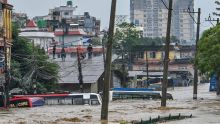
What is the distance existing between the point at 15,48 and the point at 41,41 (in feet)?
205

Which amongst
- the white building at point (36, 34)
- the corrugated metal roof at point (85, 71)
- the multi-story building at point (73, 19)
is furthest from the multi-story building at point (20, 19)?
the corrugated metal roof at point (85, 71)

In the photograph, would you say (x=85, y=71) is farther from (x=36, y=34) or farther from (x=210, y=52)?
(x=36, y=34)

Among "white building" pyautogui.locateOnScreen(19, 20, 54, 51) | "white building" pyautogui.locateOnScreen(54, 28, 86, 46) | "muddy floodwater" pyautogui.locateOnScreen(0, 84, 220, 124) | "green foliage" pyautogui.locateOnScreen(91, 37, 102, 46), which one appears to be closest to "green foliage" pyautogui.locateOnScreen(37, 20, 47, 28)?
"white building" pyautogui.locateOnScreen(54, 28, 86, 46)

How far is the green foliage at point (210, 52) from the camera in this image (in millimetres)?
49781

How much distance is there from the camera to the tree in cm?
4978

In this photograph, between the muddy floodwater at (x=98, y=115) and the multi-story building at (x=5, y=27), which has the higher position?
the multi-story building at (x=5, y=27)

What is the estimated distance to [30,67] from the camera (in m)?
67.6

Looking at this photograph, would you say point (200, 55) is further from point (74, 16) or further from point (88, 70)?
point (74, 16)

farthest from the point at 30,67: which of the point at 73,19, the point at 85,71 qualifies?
the point at 73,19

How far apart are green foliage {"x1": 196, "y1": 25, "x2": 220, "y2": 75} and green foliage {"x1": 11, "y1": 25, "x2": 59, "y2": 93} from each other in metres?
18.7

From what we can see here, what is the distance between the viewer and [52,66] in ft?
234

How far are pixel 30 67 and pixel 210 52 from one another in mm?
23981

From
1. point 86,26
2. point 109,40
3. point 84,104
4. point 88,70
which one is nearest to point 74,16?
point 86,26

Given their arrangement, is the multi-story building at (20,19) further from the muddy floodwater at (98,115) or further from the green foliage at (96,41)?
the muddy floodwater at (98,115)
